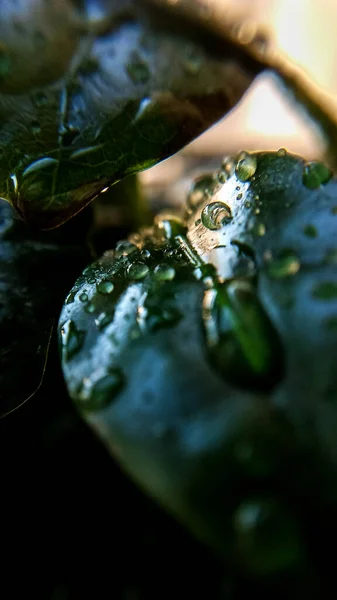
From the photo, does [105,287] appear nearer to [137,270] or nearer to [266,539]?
[137,270]

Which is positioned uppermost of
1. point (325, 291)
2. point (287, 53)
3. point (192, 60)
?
point (192, 60)

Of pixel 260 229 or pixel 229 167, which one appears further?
pixel 229 167

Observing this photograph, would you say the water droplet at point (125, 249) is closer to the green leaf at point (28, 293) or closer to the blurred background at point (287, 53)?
the green leaf at point (28, 293)

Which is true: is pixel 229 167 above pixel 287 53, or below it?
above

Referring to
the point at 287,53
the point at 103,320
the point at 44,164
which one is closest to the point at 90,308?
the point at 103,320

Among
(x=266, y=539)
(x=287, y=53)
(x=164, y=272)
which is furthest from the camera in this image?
(x=287, y=53)

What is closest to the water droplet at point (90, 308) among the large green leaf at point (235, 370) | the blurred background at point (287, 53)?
the large green leaf at point (235, 370)

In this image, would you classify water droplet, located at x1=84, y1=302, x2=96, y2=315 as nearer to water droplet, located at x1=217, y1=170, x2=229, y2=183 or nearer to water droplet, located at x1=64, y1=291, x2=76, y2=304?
water droplet, located at x1=64, y1=291, x2=76, y2=304
